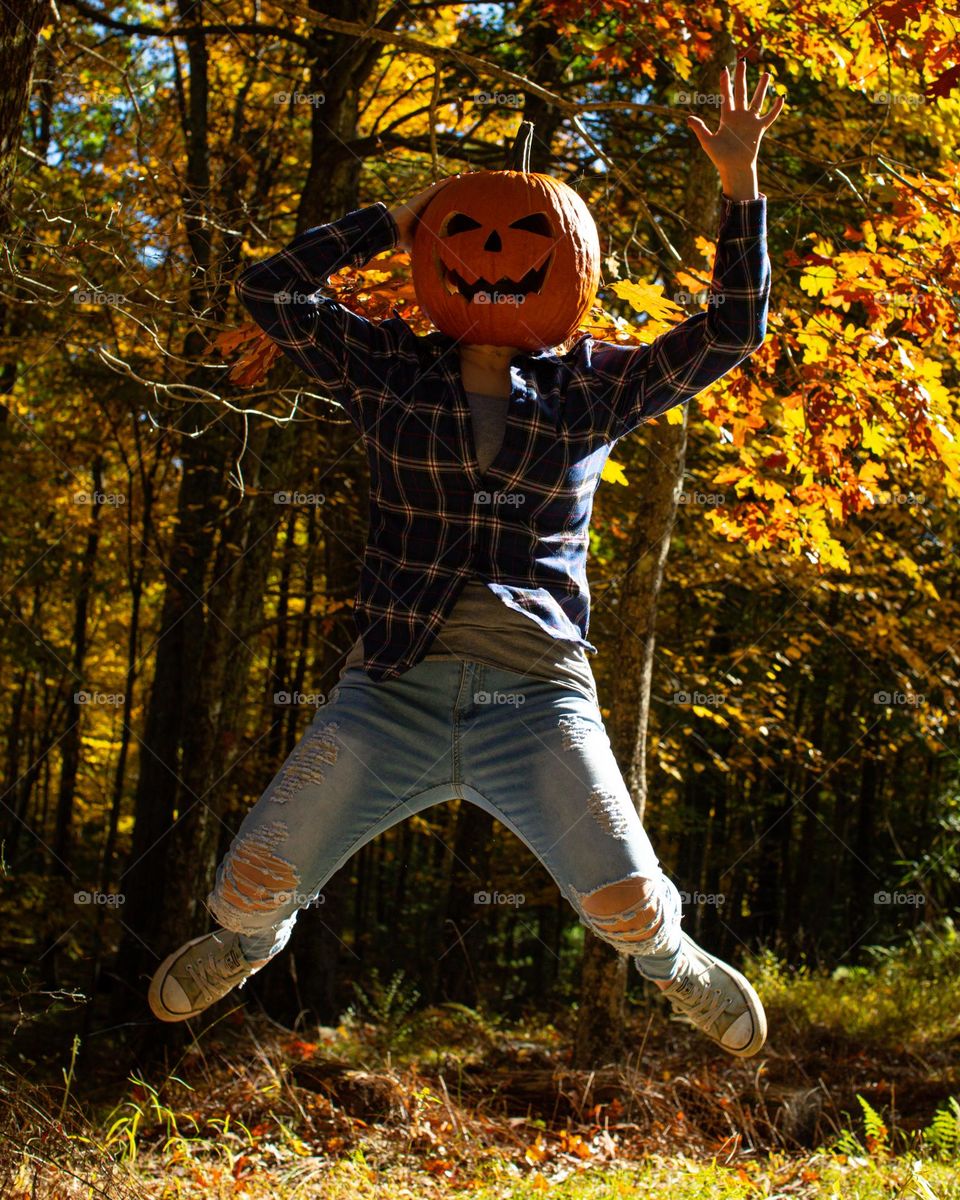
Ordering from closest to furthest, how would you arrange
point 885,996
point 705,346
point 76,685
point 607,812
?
point 607,812 → point 705,346 → point 885,996 → point 76,685

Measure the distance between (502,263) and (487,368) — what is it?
0.29 meters

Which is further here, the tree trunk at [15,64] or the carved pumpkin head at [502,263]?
the tree trunk at [15,64]

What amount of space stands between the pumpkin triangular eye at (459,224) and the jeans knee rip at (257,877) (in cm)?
171

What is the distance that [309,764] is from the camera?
3.11 metres

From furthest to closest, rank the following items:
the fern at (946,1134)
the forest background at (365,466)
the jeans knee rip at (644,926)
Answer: the fern at (946,1134) → the forest background at (365,466) → the jeans knee rip at (644,926)

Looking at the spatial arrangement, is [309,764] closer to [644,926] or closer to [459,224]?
[644,926]

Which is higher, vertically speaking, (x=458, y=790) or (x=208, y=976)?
(x=458, y=790)

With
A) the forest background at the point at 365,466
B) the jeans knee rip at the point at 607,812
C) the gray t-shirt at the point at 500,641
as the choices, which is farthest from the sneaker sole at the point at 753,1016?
the forest background at the point at 365,466

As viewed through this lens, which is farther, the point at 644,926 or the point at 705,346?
the point at 705,346

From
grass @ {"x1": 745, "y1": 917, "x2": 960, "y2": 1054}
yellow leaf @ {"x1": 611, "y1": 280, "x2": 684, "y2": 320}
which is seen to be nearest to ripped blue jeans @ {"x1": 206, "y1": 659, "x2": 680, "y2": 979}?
yellow leaf @ {"x1": 611, "y1": 280, "x2": 684, "y2": 320}

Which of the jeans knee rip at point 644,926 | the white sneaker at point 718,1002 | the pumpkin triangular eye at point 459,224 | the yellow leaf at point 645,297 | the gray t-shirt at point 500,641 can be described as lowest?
the white sneaker at point 718,1002

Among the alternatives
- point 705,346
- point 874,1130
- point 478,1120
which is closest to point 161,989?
point 705,346

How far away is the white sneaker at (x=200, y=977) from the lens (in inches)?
135

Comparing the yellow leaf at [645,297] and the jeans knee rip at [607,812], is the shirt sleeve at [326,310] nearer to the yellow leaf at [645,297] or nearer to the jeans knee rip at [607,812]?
the jeans knee rip at [607,812]
